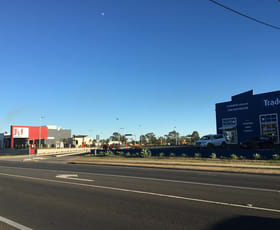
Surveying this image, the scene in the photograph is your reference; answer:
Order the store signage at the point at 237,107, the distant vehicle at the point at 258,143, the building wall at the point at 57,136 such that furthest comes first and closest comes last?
the building wall at the point at 57,136
the store signage at the point at 237,107
the distant vehicle at the point at 258,143

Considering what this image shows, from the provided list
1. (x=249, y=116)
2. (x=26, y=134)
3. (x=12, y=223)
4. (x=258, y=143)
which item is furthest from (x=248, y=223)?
(x=26, y=134)

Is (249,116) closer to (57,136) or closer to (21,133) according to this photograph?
(21,133)

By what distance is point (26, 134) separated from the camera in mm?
63375

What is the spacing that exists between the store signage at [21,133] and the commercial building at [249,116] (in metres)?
47.6

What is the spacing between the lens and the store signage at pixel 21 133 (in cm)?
6103

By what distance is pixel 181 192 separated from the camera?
29.0ft

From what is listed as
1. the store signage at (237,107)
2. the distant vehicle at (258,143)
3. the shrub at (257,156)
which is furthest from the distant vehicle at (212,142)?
the store signage at (237,107)

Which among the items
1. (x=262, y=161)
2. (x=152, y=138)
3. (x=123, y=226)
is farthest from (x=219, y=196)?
(x=152, y=138)

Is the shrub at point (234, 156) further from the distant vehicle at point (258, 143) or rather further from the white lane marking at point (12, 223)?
the white lane marking at point (12, 223)

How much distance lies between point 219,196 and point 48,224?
209 inches

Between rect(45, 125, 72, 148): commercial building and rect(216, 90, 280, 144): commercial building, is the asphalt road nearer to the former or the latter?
rect(216, 90, 280, 144): commercial building

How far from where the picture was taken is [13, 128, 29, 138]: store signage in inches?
2403

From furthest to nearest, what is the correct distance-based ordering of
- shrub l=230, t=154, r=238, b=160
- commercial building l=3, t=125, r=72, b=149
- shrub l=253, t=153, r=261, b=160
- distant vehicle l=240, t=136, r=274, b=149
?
commercial building l=3, t=125, r=72, b=149, distant vehicle l=240, t=136, r=274, b=149, shrub l=230, t=154, r=238, b=160, shrub l=253, t=153, r=261, b=160

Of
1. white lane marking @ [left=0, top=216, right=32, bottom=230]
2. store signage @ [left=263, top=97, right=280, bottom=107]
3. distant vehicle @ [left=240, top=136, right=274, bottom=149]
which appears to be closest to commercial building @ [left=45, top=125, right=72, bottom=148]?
store signage @ [left=263, top=97, right=280, bottom=107]
